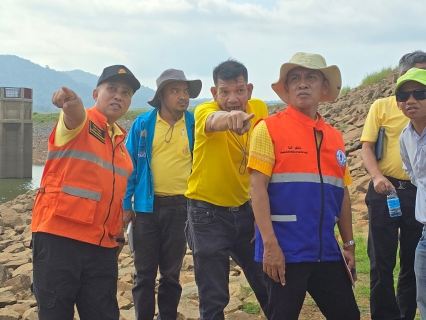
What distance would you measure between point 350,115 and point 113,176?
49.1 ft

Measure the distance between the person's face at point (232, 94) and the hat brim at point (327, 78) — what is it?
13.9 inches

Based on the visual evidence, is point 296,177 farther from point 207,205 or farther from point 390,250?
point 390,250

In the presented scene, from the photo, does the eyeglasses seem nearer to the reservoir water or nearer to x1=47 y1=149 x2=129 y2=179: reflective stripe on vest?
x1=47 y1=149 x2=129 y2=179: reflective stripe on vest

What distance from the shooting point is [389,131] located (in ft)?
13.9

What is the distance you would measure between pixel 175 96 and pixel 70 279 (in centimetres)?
198

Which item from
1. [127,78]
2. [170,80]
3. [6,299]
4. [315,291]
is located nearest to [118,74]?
[127,78]

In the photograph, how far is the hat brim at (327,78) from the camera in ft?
10.5

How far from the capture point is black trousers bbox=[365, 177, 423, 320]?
408 centimetres

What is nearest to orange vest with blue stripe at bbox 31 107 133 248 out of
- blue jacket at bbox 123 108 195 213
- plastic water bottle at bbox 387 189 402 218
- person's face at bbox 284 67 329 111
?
blue jacket at bbox 123 108 195 213

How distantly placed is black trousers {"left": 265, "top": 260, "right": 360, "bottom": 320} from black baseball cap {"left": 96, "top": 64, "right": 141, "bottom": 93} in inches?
64.9

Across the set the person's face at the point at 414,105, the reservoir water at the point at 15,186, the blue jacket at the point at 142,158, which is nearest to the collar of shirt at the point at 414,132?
the person's face at the point at 414,105

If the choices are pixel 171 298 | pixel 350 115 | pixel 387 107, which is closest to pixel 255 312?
pixel 171 298

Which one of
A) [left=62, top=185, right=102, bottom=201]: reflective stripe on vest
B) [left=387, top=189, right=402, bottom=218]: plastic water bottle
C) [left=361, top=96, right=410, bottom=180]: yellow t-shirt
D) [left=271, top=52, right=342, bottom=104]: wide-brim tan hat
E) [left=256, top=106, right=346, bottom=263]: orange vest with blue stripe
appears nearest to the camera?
[left=256, top=106, right=346, bottom=263]: orange vest with blue stripe

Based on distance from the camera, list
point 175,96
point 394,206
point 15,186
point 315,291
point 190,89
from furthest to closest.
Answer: point 15,186
point 190,89
point 175,96
point 394,206
point 315,291
